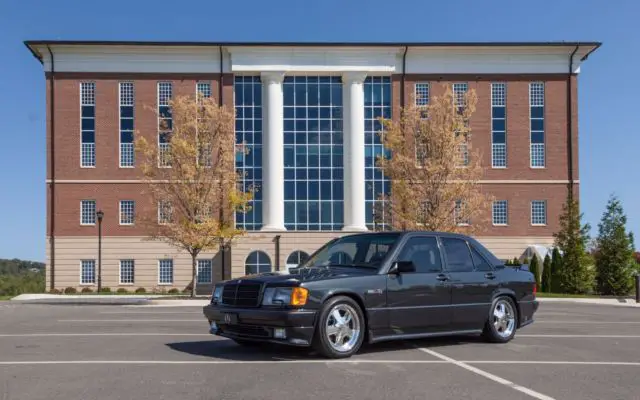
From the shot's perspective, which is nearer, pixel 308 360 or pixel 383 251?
pixel 308 360

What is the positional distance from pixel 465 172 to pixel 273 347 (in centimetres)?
2533

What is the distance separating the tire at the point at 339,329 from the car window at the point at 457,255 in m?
1.96

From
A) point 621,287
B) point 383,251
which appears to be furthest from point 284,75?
point 383,251

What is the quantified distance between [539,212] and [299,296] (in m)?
40.4

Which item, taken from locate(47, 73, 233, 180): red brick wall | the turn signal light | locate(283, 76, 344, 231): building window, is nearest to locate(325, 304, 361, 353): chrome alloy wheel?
the turn signal light

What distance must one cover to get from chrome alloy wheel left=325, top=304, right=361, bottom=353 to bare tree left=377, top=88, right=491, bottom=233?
24.3 metres

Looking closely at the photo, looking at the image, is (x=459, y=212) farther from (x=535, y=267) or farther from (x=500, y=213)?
(x=500, y=213)

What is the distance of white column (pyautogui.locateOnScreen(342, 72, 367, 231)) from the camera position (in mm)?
45250

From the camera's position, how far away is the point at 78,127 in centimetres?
4503

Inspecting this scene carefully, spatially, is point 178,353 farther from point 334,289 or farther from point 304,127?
point 304,127

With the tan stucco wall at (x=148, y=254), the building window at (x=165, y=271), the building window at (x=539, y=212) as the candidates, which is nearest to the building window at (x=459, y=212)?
the tan stucco wall at (x=148, y=254)

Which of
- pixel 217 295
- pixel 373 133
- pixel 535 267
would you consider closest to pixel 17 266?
pixel 373 133

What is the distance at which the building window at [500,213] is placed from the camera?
46.0 metres

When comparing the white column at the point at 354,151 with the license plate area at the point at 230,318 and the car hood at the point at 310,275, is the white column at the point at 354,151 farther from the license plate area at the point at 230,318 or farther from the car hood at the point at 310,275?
the license plate area at the point at 230,318
